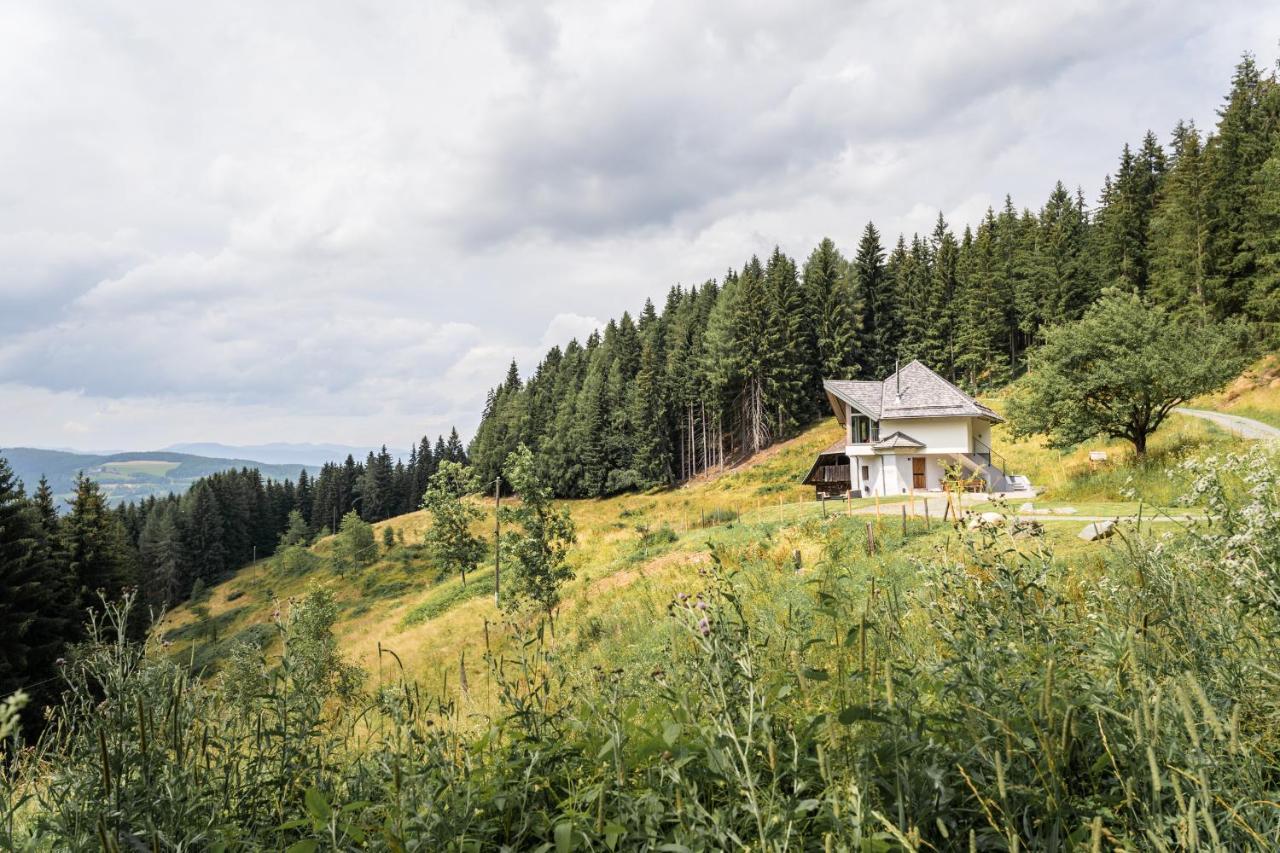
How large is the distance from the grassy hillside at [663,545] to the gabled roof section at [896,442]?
243 inches

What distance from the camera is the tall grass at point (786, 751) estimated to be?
188 centimetres

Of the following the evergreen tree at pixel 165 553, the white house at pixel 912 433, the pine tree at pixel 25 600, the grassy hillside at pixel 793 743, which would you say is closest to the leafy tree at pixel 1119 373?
the white house at pixel 912 433

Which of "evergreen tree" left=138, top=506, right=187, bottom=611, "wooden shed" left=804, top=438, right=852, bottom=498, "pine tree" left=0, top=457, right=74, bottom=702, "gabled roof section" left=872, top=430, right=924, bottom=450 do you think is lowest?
"evergreen tree" left=138, top=506, right=187, bottom=611

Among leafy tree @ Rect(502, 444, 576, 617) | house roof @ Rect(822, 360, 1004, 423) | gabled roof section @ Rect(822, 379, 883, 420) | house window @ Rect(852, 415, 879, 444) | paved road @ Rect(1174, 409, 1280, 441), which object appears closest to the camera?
leafy tree @ Rect(502, 444, 576, 617)

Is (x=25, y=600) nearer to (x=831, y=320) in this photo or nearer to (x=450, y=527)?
(x=450, y=527)

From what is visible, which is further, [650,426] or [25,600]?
[650,426]

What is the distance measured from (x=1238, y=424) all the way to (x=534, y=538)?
33343mm

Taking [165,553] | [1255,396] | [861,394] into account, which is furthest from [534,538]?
[165,553]

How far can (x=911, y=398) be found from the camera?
38375 millimetres

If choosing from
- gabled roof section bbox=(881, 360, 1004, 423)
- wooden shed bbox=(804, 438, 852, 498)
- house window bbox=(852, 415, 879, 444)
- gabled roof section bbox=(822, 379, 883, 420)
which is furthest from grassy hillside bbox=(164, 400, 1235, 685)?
gabled roof section bbox=(822, 379, 883, 420)

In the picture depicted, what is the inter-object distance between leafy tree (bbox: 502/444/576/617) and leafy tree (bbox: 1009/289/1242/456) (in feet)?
61.6

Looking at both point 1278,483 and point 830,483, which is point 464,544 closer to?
point 830,483

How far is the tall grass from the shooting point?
1.88 m

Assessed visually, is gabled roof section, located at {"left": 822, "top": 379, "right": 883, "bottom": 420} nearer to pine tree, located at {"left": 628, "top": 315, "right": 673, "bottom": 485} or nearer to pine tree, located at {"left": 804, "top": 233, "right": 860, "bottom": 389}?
pine tree, located at {"left": 804, "top": 233, "right": 860, "bottom": 389}
